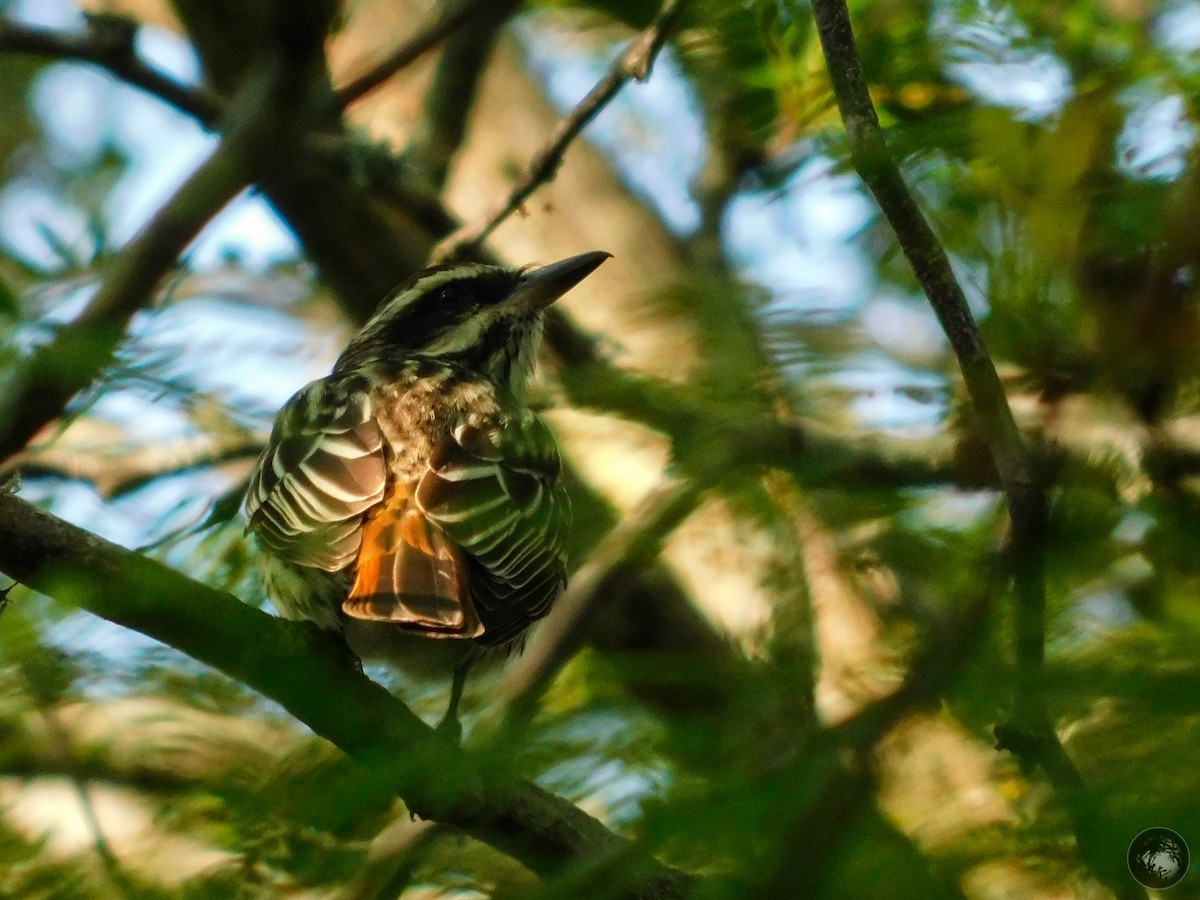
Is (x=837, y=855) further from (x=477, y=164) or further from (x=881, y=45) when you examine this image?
(x=477, y=164)

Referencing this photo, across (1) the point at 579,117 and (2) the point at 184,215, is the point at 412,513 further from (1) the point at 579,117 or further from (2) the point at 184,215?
(1) the point at 579,117

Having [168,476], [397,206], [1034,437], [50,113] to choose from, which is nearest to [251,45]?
[397,206]

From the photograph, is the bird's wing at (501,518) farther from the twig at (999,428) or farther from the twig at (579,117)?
the twig at (999,428)

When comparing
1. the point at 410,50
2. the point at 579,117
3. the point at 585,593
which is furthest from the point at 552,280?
the point at 410,50

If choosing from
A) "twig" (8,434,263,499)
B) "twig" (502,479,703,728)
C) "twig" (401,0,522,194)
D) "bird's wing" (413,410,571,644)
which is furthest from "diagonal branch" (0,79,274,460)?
"twig" (401,0,522,194)

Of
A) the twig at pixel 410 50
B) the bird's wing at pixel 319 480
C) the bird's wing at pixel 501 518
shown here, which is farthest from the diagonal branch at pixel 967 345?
the twig at pixel 410 50
